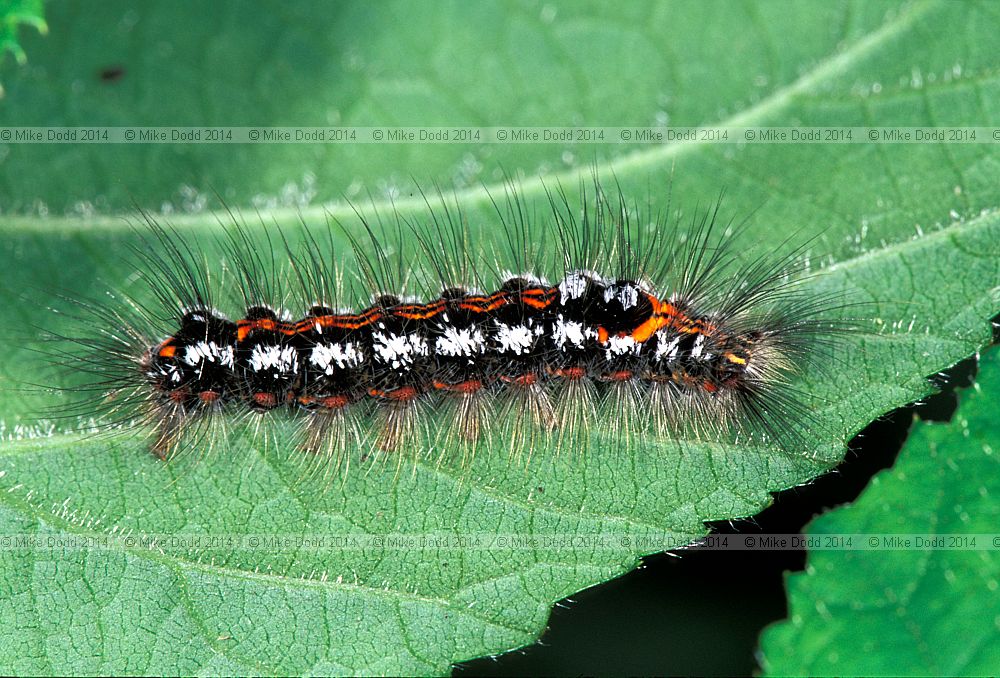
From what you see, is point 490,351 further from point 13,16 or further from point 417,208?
point 13,16

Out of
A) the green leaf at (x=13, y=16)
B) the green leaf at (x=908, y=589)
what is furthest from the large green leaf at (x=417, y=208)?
the green leaf at (x=13, y=16)

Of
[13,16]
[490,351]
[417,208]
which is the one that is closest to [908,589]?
[490,351]

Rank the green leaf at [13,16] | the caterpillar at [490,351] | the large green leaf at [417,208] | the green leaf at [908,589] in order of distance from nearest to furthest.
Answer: the green leaf at [908,589] < the green leaf at [13,16] < the large green leaf at [417,208] < the caterpillar at [490,351]

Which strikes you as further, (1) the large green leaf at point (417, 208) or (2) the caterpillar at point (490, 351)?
(2) the caterpillar at point (490, 351)

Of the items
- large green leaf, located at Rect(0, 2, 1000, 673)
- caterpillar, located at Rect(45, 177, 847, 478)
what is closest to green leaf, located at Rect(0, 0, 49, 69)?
large green leaf, located at Rect(0, 2, 1000, 673)

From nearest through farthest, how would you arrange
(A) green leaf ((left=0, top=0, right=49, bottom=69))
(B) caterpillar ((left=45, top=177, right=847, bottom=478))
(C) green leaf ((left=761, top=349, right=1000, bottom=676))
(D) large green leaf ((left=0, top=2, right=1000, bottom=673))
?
(C) green leaf ((left=761, top=349, right=1000, bottom=676))
(A) green leaf ((left=0, top=0, right=49, bottom=69))
(D) large green leaf ((left=0, top=2, right=1000, bottom=673))
(B) caterpillar ((left=45, top=177, right=847, bottom=478))

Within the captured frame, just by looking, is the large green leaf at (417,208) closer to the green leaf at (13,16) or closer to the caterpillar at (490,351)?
the caterpillar at (490,351)

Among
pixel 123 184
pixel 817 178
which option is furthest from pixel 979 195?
pixel 123 184

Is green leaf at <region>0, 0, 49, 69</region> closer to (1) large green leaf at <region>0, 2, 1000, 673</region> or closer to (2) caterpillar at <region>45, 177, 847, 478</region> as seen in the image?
(1) large green leaf at <region>0, 2, 1000, 673</region>
